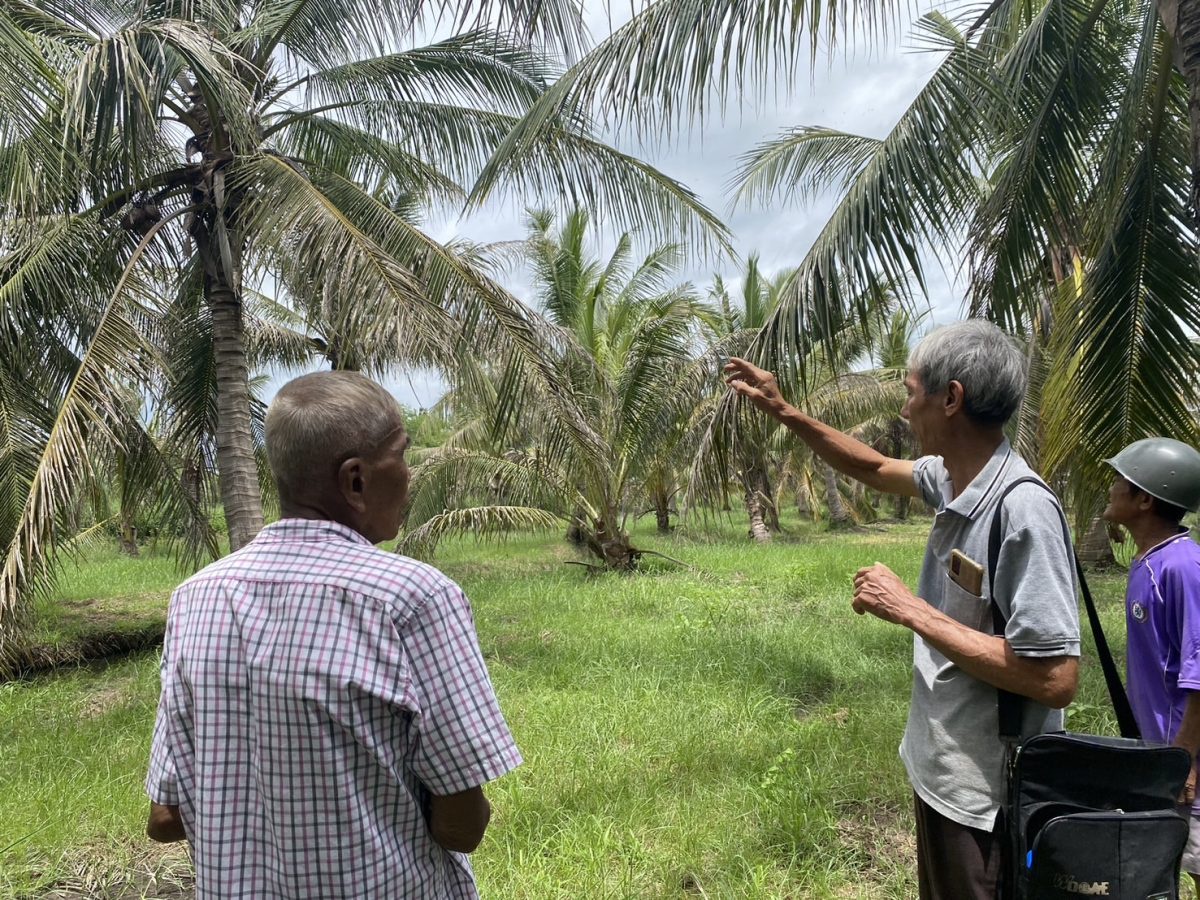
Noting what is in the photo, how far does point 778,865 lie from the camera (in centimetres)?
291

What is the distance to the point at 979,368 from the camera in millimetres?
1521

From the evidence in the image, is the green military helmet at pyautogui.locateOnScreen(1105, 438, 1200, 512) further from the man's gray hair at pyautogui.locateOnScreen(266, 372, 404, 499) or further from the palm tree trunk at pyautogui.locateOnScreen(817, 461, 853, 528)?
the palm tree trunk at pyautogui.locateOnScreen(817, 461, 853, 528)

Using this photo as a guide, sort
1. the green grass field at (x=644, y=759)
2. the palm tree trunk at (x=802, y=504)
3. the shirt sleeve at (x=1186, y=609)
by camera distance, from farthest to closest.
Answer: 1. the palm tree trunk at (x=802, y=504)
2. the green grass field at (x=644, y=759)
3. the shirt sleeve at (x=1186, y=609)

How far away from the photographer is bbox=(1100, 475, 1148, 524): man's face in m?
2.05

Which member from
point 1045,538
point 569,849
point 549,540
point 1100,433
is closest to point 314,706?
point 1045,538

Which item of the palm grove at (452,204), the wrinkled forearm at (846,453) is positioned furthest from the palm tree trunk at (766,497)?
the wrinkled forearm at (846,453)

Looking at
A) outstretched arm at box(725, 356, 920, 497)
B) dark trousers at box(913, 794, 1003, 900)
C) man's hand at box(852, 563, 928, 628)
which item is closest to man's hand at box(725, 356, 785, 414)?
outstretched arm at box(725, 356, 920, 497)

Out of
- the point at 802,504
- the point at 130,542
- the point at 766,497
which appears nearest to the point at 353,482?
the point at 766,497

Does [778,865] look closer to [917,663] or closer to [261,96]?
[917,663]

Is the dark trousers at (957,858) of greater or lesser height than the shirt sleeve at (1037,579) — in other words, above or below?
below

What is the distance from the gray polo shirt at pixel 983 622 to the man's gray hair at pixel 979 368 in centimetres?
10

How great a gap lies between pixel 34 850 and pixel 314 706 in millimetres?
2957

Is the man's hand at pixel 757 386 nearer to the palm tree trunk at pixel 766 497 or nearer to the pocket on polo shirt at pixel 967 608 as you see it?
the pocket on polo shirt at pixel 967 608

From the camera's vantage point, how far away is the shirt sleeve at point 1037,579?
1363 millimetres
